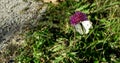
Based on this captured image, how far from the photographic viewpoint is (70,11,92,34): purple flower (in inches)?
102

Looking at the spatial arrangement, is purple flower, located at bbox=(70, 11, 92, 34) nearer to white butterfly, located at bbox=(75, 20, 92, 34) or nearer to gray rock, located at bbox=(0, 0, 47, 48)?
white butterfly, located at bbox=(75, 20, 92, 34)

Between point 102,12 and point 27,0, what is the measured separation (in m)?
0.85

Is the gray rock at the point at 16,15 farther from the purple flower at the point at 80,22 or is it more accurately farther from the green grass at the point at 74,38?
the purple flower at the point at 80,22

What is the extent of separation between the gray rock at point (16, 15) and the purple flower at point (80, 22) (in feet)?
1.83

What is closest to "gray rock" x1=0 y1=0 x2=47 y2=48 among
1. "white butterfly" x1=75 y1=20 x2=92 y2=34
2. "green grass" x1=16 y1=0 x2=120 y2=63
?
"green grass" x1=16 y1=0 x2=120 y2=63

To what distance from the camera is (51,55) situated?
107 inches

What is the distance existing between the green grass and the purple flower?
4 cm

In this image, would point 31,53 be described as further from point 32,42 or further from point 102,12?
point 102,12

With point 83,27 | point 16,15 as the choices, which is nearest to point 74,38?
point 83,27

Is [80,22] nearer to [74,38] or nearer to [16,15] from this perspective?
[74,38]

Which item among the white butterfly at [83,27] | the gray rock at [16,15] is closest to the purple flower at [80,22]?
the white butterfly at [83,27]

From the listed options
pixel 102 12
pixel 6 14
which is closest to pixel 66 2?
pixel 102 12

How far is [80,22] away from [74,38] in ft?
0.55

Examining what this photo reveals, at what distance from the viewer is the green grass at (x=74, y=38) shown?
259 cm
